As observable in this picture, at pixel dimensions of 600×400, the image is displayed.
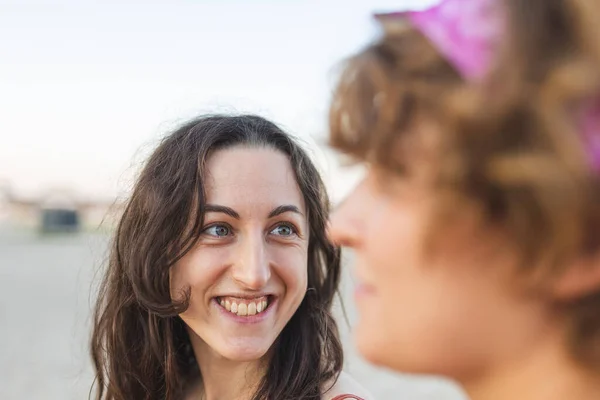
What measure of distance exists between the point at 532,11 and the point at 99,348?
115 inches

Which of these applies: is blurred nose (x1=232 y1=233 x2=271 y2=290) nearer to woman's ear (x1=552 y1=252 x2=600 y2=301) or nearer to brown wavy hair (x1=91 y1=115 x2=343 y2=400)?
brown wavy hair (x1=91 y1=115 x2=343 y2=400)

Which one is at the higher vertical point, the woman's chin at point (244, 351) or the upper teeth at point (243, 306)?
the upper teeth at point (243, 306)

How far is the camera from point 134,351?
3230 mm

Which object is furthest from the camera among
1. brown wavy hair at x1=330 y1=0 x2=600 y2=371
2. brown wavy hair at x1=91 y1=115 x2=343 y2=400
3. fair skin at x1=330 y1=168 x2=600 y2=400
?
brown wavy hair at x1=91 y1=115 x2=343 y2=400

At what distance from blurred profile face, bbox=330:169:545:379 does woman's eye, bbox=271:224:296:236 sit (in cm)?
158

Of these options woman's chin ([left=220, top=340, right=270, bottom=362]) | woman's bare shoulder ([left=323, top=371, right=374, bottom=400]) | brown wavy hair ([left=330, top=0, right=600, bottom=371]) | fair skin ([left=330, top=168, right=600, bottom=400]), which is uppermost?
brown wavy hair ([left=330, top=0, right=600, bottom=371])

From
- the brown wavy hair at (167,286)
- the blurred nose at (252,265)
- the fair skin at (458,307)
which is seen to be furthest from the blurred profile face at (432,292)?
the brown wavy hair at (167,286)

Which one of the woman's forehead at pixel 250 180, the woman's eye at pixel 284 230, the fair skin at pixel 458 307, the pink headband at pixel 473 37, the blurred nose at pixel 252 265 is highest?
the pink headband at pixel 473 37

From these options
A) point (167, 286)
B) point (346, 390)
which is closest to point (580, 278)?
point (346, 390)

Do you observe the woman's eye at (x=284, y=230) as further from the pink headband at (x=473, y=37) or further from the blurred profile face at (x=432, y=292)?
the pink headband at (x=473, y=37)

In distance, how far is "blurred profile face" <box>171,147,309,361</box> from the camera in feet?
8.72

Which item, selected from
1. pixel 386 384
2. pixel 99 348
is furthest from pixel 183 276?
pixel 386 384

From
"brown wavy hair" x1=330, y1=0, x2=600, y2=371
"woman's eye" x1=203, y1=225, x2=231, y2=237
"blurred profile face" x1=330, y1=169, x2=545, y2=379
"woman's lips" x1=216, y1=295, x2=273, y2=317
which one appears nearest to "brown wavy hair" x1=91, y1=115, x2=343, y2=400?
"woman's eye" x1=203, y1=225, x2=231, y2=237

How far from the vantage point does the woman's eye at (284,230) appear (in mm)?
2758
